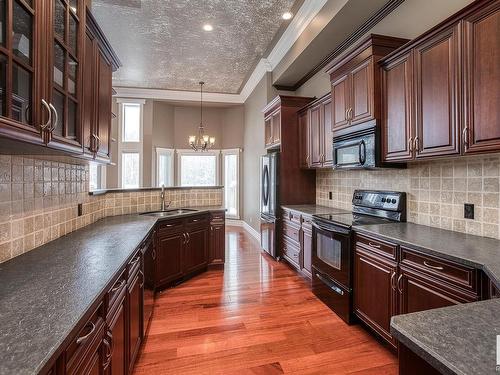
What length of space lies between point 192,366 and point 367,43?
3.09 metres

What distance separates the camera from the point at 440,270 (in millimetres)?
1642

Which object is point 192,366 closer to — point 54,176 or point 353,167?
point 54,176

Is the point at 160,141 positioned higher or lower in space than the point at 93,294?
higher

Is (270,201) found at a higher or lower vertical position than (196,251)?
higher

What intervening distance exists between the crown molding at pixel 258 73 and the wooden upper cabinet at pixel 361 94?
113 cm

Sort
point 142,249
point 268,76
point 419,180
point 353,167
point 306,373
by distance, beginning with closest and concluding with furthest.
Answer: point 306,373 → point 142,249 → point 419,180 → point 353,167 → point 268,76

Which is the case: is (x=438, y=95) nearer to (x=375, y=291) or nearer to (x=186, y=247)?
(x=375, y=291)

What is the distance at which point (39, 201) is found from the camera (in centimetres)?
175

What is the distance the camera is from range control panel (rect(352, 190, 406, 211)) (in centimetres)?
266

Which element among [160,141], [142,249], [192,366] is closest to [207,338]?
[192,366]

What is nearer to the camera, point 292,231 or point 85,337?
point 85,337

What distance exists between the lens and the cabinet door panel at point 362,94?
255cm

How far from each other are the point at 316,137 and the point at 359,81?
49.8 inches

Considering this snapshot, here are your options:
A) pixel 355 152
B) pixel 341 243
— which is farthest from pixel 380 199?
pixel 341 243
